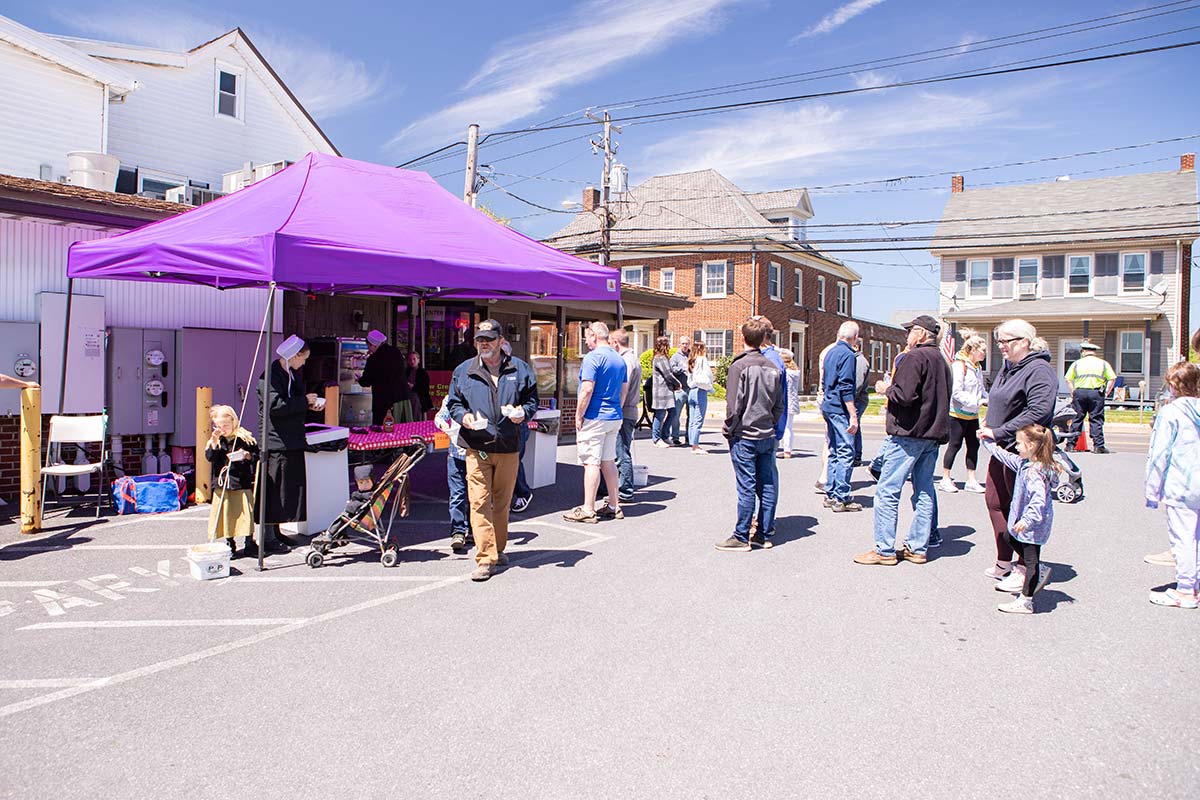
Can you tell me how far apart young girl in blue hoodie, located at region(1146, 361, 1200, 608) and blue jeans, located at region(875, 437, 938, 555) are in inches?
56.6

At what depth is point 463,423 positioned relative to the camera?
6043 mm

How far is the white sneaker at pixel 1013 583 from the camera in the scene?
5.65m

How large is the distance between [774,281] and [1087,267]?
11.6 meters

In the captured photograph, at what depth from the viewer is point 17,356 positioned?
8828 mm

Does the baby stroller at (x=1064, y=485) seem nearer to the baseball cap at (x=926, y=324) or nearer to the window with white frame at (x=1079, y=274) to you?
the baseball cap at (x=926, y=324)

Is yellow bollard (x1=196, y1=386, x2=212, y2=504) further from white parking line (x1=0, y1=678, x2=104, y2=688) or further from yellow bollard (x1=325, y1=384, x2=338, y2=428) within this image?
white parking line (x1=0, y1=678, x2=104, y2=688)

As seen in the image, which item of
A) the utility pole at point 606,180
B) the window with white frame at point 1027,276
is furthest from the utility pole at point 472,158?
the window with white frame at point 1027,276

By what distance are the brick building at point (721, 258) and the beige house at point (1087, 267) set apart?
6081 mm

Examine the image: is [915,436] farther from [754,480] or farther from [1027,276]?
[1027,276]

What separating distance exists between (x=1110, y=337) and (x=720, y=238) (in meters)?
15.1

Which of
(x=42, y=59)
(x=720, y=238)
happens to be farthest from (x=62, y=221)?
(x=720, y=238)

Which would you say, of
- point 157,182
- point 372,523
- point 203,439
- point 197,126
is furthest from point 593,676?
point 197,126

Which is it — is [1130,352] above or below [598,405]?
above

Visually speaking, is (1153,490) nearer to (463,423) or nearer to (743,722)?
(743,722)
